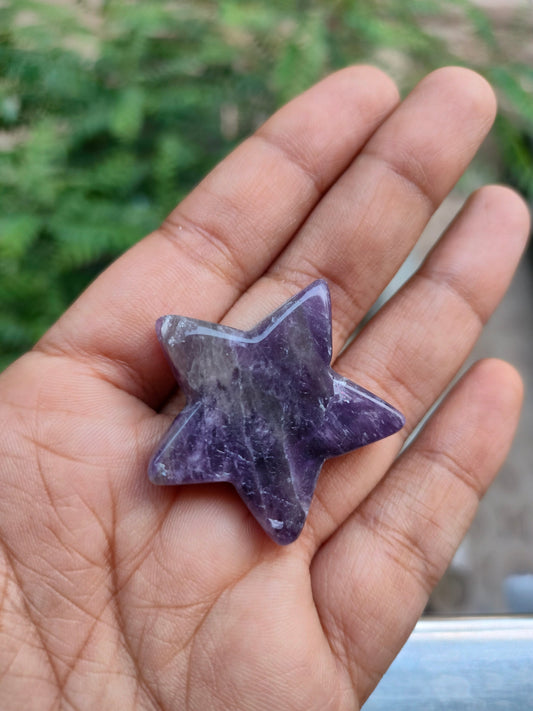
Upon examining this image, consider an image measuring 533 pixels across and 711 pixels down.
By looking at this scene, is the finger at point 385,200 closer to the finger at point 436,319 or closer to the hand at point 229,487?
the hand at point 229,487

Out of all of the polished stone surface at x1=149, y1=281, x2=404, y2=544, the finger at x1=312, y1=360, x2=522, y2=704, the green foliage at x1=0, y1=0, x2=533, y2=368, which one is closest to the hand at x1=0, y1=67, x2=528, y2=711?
the finger at x1=312, y1=360, x2=522, y2=704

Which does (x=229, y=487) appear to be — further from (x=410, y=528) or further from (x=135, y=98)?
(x=135, y=98)

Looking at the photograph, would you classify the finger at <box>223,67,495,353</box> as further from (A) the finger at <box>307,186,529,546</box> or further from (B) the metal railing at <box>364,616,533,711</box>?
(B) the metal railing at <box>364,616,533,711</box>

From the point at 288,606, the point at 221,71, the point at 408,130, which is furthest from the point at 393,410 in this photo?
the point at 221,71

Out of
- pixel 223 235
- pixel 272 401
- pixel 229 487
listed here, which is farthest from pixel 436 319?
pixel 229 487

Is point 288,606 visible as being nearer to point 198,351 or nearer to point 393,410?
point 393,410

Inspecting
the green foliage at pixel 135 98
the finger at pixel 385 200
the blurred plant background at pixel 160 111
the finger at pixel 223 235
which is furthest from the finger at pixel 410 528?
the green foliage at pixel 135 98
